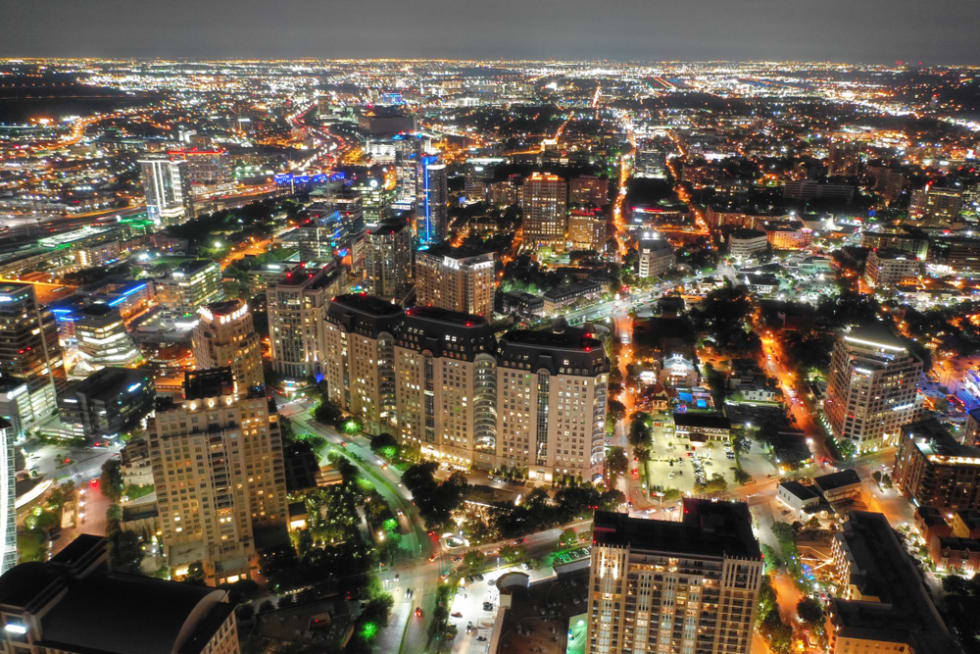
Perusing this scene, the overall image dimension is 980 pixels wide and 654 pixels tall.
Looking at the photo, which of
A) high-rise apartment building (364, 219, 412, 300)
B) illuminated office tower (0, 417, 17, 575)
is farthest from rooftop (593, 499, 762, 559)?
high-rise apartment building (364, 219, 412, 300)

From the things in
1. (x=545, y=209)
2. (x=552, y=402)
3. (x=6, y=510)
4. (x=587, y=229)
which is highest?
(x=545, y=209)

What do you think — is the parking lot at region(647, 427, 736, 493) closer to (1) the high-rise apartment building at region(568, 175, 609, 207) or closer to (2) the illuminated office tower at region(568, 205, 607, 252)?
(2) the illuminated office tower at region(568, 205, 607, 252)

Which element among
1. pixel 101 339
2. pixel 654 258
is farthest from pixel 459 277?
pixel 101 339

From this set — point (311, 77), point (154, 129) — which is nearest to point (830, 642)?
point (154, 129)

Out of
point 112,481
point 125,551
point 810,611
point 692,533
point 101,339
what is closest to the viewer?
point 692,533

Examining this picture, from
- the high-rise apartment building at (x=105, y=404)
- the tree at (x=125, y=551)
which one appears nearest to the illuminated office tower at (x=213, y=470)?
the tree at (x=125, y=551)

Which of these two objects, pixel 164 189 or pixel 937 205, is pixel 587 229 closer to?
pixel 937 205
